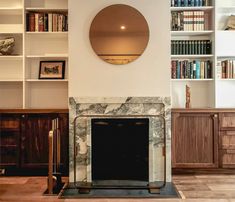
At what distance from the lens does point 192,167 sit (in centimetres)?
464

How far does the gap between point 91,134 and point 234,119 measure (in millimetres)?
1916

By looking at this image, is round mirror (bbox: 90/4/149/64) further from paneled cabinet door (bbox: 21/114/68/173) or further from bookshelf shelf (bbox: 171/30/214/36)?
paneled cabinet door (bbox: 21/114/68/173)

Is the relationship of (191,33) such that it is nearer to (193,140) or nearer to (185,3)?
(185,3)

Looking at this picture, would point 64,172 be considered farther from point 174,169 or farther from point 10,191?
point 174,169

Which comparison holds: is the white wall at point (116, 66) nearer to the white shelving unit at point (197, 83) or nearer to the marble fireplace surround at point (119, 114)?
the marble fireplace surround at point (119, 114)

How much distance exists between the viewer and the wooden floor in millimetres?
3686

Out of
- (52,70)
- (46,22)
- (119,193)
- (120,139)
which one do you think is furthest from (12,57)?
(119,193)

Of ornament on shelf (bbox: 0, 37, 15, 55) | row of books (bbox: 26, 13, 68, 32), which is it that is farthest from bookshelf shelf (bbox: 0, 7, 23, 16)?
ornament on shelf (bbox: 0, 37, 15, 55)

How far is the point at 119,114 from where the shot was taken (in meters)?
4.38

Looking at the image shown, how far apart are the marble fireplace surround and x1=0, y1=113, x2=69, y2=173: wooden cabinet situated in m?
0.31

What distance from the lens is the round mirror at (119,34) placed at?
438 cm

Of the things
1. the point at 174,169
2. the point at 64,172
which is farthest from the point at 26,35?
the point at 174,169

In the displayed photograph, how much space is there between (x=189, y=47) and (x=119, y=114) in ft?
4.88

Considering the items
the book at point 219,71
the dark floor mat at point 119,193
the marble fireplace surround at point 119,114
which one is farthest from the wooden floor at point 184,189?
the book at point 219,71
